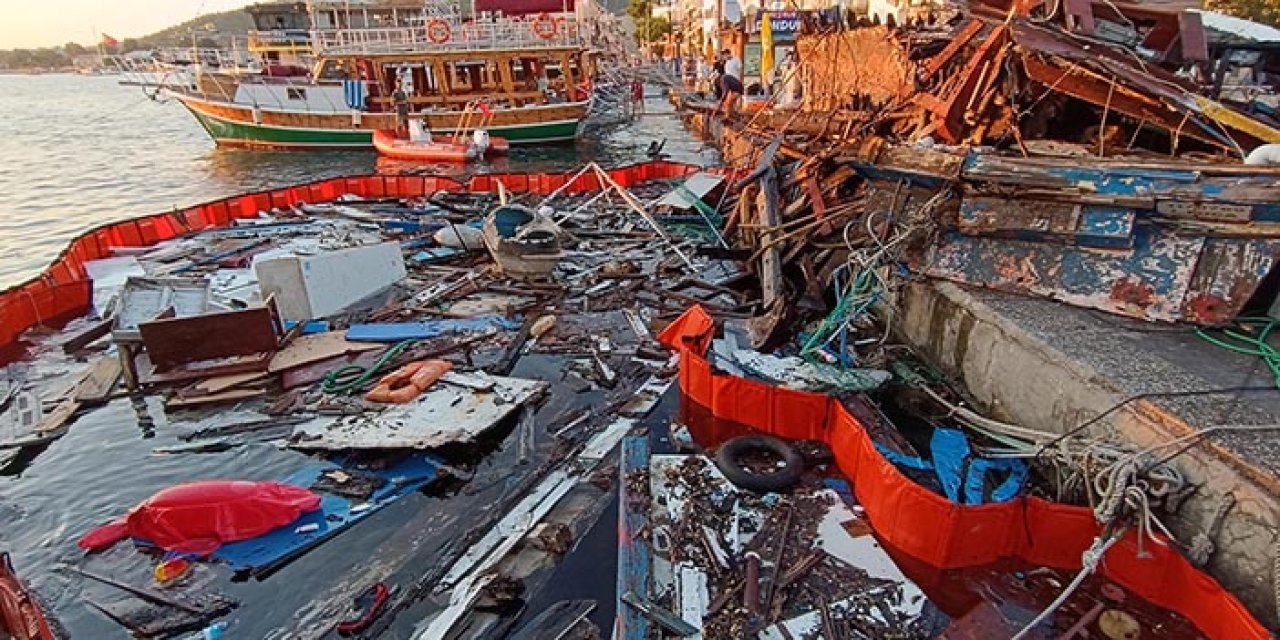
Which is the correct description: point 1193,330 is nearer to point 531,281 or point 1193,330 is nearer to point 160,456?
point 531,281

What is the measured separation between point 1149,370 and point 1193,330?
125cm

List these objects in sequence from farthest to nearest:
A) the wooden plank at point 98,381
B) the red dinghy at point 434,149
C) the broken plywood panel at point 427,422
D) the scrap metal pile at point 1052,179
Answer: the red dinghy at point 434,149
the wooden plank at point 98,381
the broken plywood panel at point 427,422
the scrap metal pile at point 1052,179

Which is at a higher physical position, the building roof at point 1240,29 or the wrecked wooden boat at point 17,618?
the building roof at point 1240,29

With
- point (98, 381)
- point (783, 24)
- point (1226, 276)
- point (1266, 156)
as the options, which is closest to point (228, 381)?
point (98, 381)

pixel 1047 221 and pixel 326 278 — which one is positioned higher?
pixel 1047 221

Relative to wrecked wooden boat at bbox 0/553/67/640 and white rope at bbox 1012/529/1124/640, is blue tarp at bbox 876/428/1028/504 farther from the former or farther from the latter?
wrecked wooden boat at bbox 0/553/67/640

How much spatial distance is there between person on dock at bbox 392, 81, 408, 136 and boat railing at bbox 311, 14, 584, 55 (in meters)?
1.88

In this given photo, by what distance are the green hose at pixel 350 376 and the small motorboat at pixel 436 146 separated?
2005 cm

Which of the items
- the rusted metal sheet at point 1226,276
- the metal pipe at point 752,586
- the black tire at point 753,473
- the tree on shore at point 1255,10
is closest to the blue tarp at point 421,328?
the black tire at point 753,473

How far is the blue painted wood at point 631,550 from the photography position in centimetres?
463

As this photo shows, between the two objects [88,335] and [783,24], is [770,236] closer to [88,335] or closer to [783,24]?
[88,335]

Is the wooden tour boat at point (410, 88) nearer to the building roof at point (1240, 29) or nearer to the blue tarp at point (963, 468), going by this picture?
the building roof at point (1240, 29)

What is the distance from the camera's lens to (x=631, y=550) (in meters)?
5.31

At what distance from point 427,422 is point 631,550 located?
3.23 meters
